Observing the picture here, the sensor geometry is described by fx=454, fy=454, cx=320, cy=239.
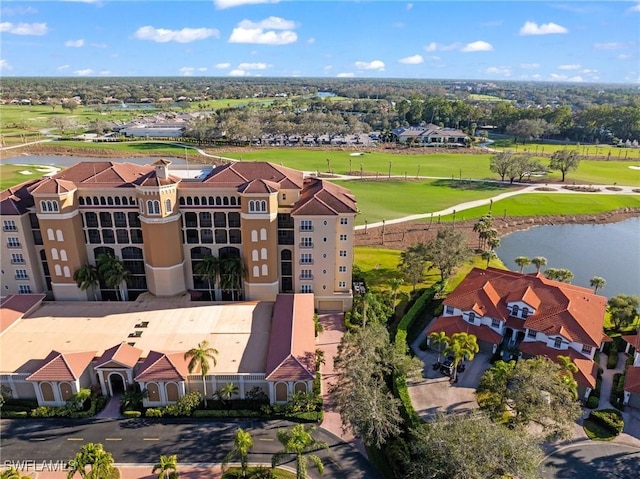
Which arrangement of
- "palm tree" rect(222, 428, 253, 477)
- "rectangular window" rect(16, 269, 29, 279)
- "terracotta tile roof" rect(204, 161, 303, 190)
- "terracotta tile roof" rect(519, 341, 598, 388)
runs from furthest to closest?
"rectangular window" rect(16, 269, 29, 279)
"terracotta tile roof" rect(204, 161, 303, 190)
"terracotta tile roof" rect(519, 341, 598, 388)
"palm tree" rect(222, 428, 253, 477)

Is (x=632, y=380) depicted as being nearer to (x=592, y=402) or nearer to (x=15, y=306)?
(x=592, y=402)

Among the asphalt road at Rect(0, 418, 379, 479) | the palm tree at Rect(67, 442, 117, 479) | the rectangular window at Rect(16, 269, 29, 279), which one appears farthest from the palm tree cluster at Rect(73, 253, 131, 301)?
the palm tree at Rect(67, 442, 117, 479)

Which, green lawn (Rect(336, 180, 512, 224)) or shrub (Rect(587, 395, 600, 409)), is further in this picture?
green lawn (Rect(336, 180, 512, 224))

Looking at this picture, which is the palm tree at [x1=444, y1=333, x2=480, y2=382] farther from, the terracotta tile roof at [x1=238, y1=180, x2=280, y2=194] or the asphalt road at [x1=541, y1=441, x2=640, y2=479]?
the terracotta tile roof at [x1=238, y1=180, x2=280, y2=194]

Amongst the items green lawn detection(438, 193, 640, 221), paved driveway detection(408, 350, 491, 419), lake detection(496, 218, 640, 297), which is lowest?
lake detection(496, 218, 640, 297)

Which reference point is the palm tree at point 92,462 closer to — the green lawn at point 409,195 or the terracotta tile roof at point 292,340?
the terracotta tile roof at point 292,340

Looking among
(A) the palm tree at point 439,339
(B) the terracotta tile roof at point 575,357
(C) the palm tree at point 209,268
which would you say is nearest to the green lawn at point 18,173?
(C) the palm tree at point 209,268

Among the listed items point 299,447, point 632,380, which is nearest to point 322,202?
point 299,447
